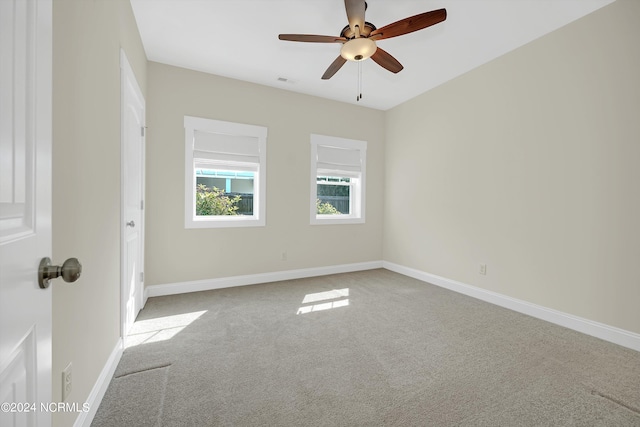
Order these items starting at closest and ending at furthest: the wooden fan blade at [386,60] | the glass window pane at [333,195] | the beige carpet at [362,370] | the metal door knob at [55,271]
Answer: the metal door knob at [55,271] < the beige carpet at [362,370] < the wooden fan blade at [386,60] < the glass window pane at [333,195]

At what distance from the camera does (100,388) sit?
171 centimetres

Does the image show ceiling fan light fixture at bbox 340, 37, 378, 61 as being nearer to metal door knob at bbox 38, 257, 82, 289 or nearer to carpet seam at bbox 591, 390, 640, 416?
metal door knob at bbox 38, 257, 82, 289

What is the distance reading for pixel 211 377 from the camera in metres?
1.95

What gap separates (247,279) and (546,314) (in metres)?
3.49

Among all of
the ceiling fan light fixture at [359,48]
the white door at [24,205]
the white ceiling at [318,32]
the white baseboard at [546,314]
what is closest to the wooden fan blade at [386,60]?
the ceiling fan light fixture at [359,48]

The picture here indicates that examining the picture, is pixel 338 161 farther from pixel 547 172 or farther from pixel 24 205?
pixel 24 205

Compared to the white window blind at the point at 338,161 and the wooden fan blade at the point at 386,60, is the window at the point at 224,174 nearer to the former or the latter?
the white window blind at the point at 338,161

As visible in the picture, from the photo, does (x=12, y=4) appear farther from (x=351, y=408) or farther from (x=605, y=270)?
(x=605, y=270)

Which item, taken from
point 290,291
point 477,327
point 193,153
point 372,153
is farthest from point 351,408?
point 372,153

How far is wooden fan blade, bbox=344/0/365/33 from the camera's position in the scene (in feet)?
6.75

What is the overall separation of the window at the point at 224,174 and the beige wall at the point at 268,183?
10cm

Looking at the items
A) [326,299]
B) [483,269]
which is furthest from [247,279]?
[483,269]

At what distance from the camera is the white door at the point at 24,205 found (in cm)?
55

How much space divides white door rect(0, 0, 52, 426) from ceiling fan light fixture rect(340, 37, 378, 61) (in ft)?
6.73
